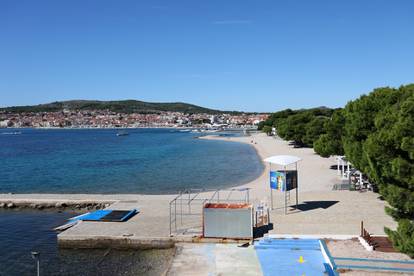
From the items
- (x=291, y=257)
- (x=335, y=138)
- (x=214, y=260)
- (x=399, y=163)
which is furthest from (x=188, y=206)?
(x=335, y=138)

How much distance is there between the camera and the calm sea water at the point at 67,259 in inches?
625

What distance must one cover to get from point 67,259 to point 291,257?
8645 mm

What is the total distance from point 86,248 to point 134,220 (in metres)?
3.35

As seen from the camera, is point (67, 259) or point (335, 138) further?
point (335, 138)

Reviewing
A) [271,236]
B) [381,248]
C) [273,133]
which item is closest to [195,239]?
[271,236]

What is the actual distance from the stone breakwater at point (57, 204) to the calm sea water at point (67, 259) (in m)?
5.44

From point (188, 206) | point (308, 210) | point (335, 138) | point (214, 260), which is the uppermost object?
point (335, 138)

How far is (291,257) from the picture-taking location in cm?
1536

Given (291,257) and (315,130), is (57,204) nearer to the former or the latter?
(291,257)

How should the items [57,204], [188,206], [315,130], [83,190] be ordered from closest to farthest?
[188,206] < [57,204] < [83,190] < [315,130]

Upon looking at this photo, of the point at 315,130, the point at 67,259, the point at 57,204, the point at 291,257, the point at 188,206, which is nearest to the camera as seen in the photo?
the point at 291,257

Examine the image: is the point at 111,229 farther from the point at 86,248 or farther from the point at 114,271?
the point at 114,271

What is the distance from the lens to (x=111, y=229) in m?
19.6

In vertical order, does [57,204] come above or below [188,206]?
below
